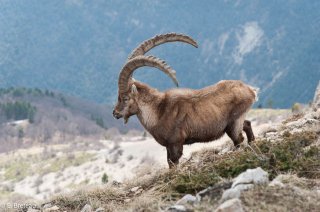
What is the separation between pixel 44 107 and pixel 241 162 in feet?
516

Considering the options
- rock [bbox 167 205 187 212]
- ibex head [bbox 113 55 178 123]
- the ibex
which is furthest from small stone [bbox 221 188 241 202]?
ibex head [bbox 113 55 178 123]

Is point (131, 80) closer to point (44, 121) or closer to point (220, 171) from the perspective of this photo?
point (220, 171)

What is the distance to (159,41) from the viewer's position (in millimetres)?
13555

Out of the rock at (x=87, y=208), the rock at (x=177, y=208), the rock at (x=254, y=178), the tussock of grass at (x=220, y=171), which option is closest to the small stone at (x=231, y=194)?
the rock at (x=254, y=178)

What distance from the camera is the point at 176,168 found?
37.7 feet

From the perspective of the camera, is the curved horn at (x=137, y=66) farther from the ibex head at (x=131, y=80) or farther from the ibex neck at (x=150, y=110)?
the ibex neck at (x=150, y=110)

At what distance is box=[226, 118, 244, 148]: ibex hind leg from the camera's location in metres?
13.1

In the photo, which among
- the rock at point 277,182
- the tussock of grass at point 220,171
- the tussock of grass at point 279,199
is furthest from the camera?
the tussock of grass at point 220,171

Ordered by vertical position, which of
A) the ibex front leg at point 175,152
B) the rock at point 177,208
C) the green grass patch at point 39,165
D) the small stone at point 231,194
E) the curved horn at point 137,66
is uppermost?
the curved horn at point 137,66

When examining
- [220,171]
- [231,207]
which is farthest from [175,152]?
[231,207]

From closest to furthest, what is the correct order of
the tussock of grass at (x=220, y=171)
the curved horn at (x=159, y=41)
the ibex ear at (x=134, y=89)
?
the tussock of grass at (x=220, y=171) < the curved horn at (x=159, y=41) < the ibex ear at (x=134, y=89)

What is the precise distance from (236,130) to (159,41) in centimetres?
233

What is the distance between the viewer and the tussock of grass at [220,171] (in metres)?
9.64

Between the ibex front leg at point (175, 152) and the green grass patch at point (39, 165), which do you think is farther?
the green grass patch at point (39, 165)
